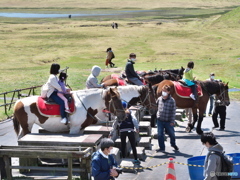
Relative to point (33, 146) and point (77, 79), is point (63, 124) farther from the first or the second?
point (77, 79)

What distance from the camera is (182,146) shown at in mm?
16672

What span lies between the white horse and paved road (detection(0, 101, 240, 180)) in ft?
6.30

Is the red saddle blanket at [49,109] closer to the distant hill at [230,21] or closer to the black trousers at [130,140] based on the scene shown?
the black trousers at [130,140]

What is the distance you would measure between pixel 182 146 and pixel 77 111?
4970 mm

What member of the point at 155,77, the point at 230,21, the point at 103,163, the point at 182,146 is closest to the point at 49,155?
the point at 103,163

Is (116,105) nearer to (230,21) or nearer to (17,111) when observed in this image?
(17,111)

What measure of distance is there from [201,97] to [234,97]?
10136mm

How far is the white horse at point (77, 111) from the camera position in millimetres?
13336

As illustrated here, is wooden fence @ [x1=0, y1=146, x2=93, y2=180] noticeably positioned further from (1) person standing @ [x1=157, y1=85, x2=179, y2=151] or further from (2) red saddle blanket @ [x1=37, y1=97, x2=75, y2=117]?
(1) person standing @ [x1=157, y1=85, x2=179, y2=151]

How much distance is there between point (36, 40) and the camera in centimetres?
6369

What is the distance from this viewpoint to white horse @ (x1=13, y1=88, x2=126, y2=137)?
13336 millimetres

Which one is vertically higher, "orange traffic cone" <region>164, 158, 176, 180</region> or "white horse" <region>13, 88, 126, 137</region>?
"white horse" <region>13, 88, 126, 137</region>

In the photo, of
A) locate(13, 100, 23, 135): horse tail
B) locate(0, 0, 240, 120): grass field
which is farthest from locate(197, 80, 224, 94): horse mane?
locate(0, 0, 240, 120): grass field

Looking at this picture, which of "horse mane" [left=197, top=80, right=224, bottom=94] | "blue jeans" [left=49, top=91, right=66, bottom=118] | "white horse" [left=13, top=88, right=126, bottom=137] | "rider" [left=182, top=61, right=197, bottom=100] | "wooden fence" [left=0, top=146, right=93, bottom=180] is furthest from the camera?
"horse mane" [left=197, top=80, right=224, bottom=94]
